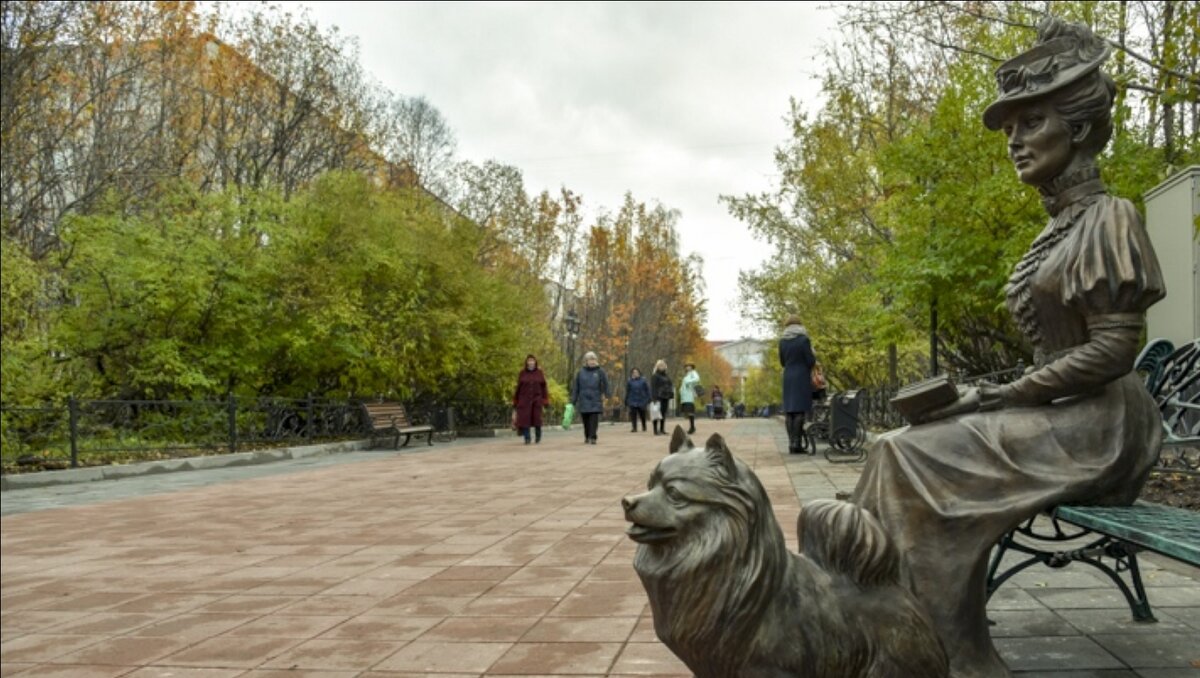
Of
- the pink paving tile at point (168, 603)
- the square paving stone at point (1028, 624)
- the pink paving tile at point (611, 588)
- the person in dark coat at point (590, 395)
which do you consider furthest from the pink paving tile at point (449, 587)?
the person in dark coat at point (590, 395)

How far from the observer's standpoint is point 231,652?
3.99m

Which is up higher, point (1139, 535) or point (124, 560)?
point (1139, 535)

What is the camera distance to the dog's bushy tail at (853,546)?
2445 millimetres

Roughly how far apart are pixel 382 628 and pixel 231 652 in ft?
2.24

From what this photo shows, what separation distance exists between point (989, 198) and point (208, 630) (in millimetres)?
10453

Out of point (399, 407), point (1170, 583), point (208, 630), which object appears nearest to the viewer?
point (208, 630)

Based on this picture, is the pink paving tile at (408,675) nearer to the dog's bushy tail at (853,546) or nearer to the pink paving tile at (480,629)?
the pink paving tile at (480,629)

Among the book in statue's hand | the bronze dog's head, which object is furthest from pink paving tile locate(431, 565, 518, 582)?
the bronze dog's head

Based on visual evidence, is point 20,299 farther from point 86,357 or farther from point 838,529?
point 838,529

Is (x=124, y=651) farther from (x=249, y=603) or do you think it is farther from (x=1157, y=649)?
(x=1157, y=649)

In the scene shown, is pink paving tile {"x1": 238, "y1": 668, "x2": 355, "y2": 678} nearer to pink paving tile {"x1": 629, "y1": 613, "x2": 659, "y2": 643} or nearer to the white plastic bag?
pink paving tile {"x1": 629, "y1": 613, "x2": 659, "y2": 643}

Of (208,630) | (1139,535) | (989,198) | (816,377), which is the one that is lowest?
(208,630)

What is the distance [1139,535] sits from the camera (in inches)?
98.2

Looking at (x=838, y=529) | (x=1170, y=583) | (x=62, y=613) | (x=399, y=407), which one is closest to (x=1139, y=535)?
(x=838, y=529)
